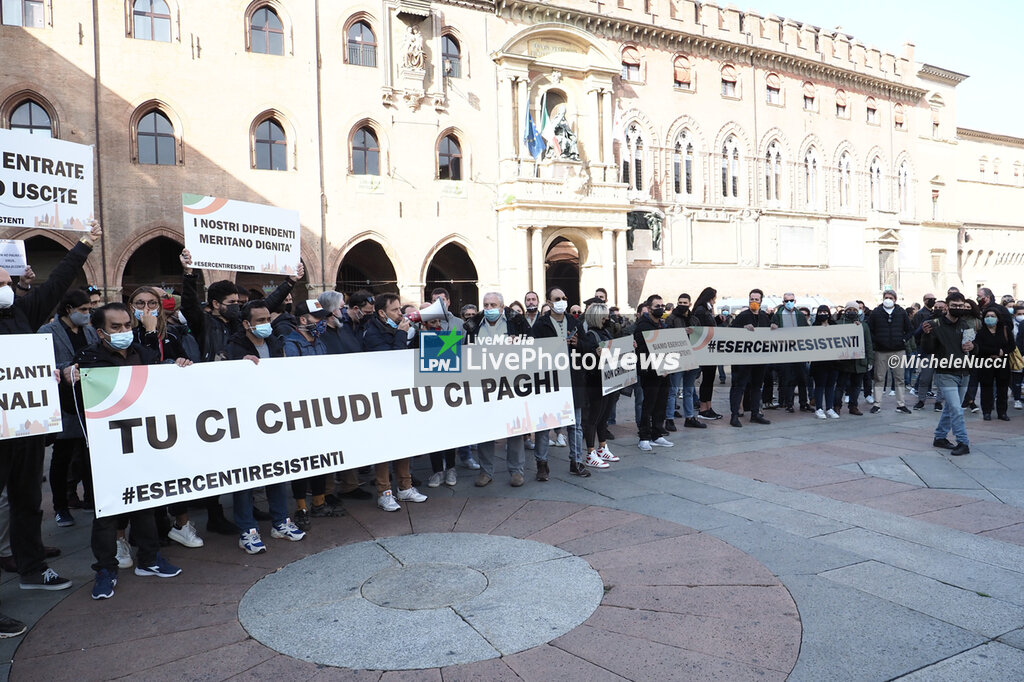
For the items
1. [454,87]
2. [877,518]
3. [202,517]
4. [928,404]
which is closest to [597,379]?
[877,518]

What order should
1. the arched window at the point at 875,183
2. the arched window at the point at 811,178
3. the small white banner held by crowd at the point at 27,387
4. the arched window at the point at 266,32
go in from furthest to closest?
the arched window at the point at 875,183 → the arched window at the point at 811,178 → the arched window at the point at 266,32 → the small white banner held by crowd at the point at 27,387

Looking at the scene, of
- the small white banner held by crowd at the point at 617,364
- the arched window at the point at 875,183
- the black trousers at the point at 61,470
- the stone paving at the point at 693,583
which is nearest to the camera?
the stone paving at the point at 693,583

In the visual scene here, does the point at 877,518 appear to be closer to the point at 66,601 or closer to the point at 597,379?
the point at 597,379

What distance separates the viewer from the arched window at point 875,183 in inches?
1420

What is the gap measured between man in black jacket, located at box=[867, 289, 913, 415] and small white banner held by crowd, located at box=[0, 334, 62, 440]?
12877mm

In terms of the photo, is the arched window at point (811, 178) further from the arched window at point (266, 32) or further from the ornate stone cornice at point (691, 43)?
the arched window at point (266, 32)

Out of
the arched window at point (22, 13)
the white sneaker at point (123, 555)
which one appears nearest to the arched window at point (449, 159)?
the arched window at point (22, 13)

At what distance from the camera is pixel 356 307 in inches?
300

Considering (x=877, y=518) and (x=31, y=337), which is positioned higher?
(x=31, y=337)

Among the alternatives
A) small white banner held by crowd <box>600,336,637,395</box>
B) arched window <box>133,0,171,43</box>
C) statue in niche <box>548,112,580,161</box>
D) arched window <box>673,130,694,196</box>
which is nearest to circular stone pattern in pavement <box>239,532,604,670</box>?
small white banner held by crowd <box>600,336,637,395</box>

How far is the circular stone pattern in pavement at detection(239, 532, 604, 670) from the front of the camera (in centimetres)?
391

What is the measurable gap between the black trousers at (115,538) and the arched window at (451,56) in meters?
22.3

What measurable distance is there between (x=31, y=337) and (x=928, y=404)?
14915 mm

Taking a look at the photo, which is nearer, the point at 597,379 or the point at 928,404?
the point at 597,379
